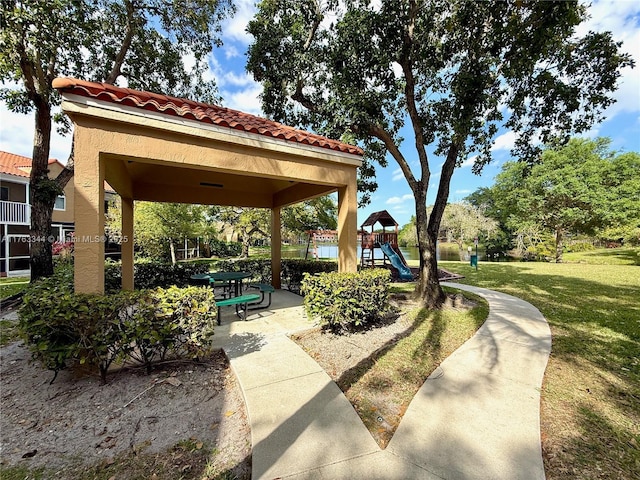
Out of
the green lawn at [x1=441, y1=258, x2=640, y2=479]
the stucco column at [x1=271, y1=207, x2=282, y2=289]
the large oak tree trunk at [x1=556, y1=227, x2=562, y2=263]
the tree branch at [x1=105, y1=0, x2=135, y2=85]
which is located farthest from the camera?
the large oak tree trunk at [x1=556, y1=227, x2=562, y2=263]

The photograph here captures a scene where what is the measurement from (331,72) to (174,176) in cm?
529

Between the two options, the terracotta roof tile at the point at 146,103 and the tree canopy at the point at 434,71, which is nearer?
the terracotta roof tile at the point at 146,103

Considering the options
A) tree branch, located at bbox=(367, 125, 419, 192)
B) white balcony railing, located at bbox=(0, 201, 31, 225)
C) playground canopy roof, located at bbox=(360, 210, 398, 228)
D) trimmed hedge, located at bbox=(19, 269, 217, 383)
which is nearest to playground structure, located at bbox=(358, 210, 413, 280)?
playground canopy roof, located at bbox=(360, 210, 398, 228)

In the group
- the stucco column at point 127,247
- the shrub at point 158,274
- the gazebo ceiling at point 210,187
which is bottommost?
the shrub at point 158,274

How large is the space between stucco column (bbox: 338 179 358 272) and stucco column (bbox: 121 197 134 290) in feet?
19.2

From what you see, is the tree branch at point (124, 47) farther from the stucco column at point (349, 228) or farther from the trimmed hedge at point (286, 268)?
the stucco column at point (349, 228)

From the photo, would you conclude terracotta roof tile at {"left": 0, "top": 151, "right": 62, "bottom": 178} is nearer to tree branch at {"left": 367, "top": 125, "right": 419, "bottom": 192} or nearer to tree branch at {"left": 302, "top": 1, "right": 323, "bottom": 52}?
tree branch at {"left": 302, "top": 1, "right": 323, "bottom": 52}

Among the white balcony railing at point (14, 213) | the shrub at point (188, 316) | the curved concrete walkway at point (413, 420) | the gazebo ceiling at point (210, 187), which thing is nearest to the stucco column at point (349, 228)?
the gazebo ceiling at point (210, 187)

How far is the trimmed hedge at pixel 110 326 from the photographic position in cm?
312

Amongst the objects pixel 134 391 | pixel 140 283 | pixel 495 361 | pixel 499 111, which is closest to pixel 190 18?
pixel 140 283

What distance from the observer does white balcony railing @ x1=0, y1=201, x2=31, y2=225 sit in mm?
13375

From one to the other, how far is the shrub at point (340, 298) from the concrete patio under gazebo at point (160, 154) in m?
0.78

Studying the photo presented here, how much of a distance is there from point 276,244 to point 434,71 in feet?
24.3

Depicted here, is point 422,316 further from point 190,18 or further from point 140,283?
point 190,18
